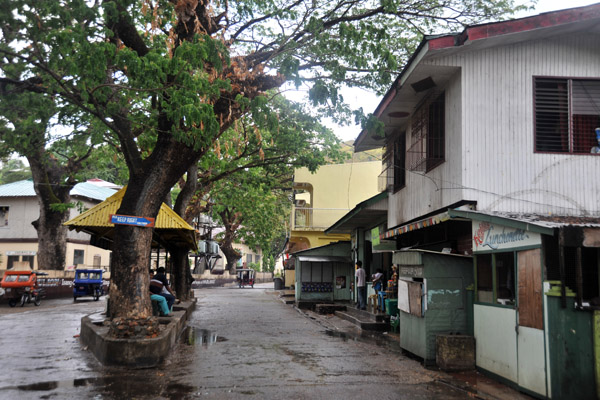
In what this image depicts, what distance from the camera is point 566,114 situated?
10.1 meters

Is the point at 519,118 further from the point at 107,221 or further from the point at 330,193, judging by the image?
the point at 330,193

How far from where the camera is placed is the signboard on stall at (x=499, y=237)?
7752 millimetres

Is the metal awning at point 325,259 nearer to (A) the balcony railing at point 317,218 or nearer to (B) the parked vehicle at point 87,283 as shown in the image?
(A) the balcony railing at point 317,218

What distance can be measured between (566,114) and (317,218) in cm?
2149

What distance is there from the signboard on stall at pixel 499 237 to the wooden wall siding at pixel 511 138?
27.4 inches

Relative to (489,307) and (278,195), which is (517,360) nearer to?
(489,307)

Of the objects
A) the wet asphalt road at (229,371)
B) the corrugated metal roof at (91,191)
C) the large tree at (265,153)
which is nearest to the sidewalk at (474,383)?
the wet asphalt road at (229,371)

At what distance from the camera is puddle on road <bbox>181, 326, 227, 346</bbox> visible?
484 inches

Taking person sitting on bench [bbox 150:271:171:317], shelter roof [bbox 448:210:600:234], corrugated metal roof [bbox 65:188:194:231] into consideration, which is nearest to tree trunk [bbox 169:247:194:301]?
corrugated metal roof [bbox 65:188:194:231]

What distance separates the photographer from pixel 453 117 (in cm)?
1077

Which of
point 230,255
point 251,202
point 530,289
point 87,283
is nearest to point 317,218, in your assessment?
point 251,202

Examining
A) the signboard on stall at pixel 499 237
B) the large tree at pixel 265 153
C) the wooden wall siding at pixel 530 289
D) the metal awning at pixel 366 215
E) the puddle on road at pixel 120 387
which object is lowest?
the puddle on road at pixel 120 387

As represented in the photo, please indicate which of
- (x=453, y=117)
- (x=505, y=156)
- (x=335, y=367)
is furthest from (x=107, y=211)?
(x=505, y=156)

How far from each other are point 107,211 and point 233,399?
7.65m
